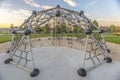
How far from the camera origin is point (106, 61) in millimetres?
1842

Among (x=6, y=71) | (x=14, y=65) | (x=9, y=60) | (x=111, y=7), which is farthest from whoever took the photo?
(x=9, y=60)

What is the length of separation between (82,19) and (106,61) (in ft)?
2.98

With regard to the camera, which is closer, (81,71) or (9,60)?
(81,71)

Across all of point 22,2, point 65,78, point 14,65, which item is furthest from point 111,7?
point 14,65

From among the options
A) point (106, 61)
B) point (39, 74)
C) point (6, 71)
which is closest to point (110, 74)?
point (106, 61)

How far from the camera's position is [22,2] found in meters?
1.55

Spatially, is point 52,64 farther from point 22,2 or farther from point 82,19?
point 82,19

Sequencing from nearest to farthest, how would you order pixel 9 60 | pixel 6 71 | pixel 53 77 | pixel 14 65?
1. pixel 53 77
2. pixel 6 71
3. pixel 14 65
4. pixel 9 60

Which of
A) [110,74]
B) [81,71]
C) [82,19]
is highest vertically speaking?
[82,19]

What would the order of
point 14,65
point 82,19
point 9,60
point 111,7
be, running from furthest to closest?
point 82,19 < point 9,60 < point 14,65 < point 111,7

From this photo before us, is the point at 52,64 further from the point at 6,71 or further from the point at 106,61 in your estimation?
the point at 106,61

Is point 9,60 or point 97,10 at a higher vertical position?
point 97,10

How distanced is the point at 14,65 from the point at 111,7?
1.49 metres

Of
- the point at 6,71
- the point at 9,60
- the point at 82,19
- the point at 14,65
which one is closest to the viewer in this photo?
the point at 6,71
